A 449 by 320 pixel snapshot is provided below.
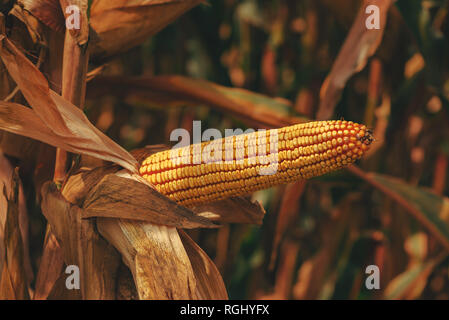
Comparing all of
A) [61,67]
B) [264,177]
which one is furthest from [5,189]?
[264,177]

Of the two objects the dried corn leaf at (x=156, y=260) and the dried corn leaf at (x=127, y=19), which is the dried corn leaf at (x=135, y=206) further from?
the dried corn leaf at (x=127, y=19)

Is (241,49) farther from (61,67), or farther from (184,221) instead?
(184,221)

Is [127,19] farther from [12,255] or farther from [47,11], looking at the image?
[12,255]

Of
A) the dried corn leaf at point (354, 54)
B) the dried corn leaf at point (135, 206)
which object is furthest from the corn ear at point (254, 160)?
the dried corn leaf at point (354, 54)

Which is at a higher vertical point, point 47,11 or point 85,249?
point 47,11

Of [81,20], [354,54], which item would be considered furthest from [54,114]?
[354,54]

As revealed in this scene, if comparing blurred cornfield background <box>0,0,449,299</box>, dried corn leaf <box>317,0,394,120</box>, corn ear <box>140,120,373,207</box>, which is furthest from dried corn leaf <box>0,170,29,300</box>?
dried corn leaf <box>317,0,394,120</box>

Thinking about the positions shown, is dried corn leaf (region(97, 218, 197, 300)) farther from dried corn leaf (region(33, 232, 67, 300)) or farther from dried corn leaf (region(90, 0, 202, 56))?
dried corn leaf (region(90, 0, 202, 56))
